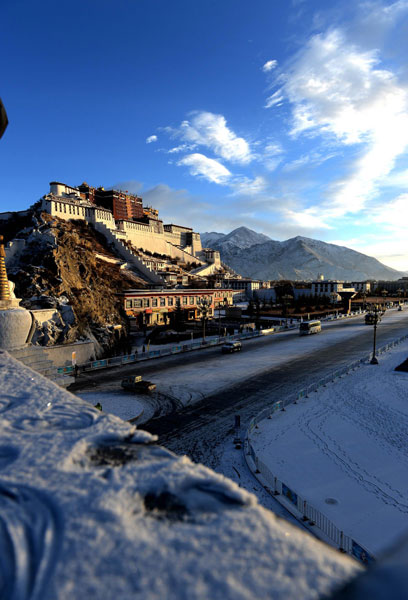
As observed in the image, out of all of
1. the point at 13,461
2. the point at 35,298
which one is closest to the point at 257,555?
the point at 13,461

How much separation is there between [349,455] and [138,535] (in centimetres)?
1379

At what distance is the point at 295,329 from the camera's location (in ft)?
172

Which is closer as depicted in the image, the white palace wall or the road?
A: the road

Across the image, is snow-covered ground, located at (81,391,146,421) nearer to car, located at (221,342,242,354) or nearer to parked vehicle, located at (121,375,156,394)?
parked vehicle, located at (121,375,156,394)

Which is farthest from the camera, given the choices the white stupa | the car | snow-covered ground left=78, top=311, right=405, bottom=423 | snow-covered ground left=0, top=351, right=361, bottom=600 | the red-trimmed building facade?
the red-trimmed building facade

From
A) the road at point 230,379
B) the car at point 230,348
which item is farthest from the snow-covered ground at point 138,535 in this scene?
the car at point 230,348

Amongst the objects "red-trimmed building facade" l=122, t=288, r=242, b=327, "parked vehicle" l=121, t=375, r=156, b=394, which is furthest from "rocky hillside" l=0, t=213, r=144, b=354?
"parked vehicle" l=121, t=375, r=156, b=394

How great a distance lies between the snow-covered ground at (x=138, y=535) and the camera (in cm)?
182

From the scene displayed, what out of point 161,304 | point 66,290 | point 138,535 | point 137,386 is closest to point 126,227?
point 161,304

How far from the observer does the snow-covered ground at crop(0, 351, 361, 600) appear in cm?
Result: 182

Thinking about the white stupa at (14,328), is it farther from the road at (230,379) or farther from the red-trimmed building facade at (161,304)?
the red-trimmed building facade at (161,304)

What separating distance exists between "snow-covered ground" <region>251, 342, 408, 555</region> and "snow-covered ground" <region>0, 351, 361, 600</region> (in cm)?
855

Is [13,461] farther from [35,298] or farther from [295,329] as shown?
[295,329]

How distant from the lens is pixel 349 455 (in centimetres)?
1329
